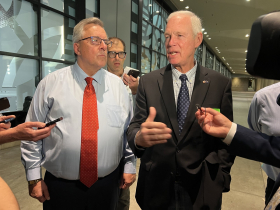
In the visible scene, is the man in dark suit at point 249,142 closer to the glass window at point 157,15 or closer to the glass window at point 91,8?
the glass window at point 91,8

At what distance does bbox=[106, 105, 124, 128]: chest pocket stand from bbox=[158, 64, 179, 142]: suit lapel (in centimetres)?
41

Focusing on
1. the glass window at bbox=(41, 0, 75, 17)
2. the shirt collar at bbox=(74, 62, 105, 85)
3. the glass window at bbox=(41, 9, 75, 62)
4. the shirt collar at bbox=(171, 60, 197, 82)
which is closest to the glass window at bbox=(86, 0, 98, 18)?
the glass window at bbox=(41, 0, 75, 17)

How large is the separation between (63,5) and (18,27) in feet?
5.15

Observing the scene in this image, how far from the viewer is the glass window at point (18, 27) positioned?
4.12m

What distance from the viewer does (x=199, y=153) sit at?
46.6 inches

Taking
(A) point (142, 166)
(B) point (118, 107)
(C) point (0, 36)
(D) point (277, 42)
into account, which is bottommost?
(A) point (142, 166)

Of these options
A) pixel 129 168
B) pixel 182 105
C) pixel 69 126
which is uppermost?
pixel 182 105

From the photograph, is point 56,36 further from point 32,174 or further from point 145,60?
point 32,174

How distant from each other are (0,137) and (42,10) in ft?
15.7

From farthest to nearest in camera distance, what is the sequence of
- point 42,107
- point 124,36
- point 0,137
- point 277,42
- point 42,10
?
point 124,36 < point 42,10 < point 42,107 < point 0,137 < point 277,42

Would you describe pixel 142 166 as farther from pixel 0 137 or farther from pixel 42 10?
pixel 42 10

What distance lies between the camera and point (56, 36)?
529cm

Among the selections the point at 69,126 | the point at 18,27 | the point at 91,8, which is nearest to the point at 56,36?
the point at 18,27

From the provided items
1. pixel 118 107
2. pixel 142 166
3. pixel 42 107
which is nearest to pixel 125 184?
pixel 142 166
